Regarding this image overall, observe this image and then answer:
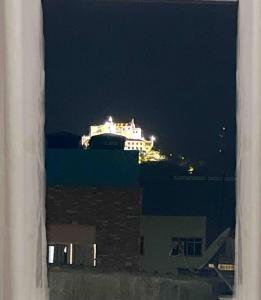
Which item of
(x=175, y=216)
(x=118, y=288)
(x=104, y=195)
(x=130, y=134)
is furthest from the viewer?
(x=104, y=195)

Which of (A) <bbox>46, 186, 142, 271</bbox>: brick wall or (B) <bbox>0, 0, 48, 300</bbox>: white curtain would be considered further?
(A) <bbox>46, 186, 142, 271</bbox>: brick wall

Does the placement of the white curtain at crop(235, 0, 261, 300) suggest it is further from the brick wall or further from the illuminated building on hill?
the brick wall

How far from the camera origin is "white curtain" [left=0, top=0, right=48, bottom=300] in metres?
1.50

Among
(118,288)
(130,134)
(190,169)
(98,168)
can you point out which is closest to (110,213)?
(98,168)

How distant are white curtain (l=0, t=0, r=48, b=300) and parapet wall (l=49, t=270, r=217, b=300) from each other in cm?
48

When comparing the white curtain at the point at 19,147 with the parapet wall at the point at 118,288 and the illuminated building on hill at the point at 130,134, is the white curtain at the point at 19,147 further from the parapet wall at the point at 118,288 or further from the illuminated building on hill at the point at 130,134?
the illuminated building on hill at the point at 130,134

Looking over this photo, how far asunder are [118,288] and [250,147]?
1.12 meters

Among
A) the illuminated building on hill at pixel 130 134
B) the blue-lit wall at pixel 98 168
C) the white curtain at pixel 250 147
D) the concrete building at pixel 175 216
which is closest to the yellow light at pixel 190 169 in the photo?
the concrete building at pixel 175 216

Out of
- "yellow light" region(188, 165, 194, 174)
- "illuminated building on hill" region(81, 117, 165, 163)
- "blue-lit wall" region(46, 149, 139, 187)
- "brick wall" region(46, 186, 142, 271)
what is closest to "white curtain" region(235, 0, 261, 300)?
"illuminated building on hill" region(81, 117, 165, 163)

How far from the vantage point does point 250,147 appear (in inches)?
60.1

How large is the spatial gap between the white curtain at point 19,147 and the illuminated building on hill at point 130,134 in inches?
114

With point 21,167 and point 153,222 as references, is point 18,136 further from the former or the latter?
point 153,222

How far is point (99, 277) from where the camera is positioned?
3082mm

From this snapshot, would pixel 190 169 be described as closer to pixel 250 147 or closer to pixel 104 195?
pixel 104 195
